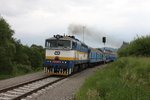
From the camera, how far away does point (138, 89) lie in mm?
11836

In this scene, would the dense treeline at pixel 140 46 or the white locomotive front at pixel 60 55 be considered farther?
the dense treeline at pixel 140 46

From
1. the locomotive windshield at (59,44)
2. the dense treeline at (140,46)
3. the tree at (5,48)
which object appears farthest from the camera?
the tree at (5,48)

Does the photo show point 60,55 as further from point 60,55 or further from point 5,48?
point 5,48

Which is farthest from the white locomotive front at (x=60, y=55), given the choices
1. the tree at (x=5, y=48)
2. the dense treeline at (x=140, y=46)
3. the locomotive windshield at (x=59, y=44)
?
the tree at (x=5, y=48)

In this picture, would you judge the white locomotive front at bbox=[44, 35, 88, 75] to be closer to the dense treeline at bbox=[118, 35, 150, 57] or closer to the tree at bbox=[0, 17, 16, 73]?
the dense treeline at bbox=[118, 35, 150, 57]

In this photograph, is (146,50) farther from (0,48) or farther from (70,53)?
(0,48)

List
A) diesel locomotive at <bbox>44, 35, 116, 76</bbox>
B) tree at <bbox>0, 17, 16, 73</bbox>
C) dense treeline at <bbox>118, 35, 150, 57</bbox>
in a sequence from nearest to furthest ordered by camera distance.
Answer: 1. diesel locomotive at <bbox>44, 35, 116, 76</bbox>
2. dense treeline at <bbox>118, 35, 150, 57</bbox>
3. tree at <bbox>0, 17, 16, 73</bbox>

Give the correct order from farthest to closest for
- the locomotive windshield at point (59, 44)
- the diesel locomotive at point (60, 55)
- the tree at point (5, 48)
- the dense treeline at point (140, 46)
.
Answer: the tree at point (5, 48) < the dense treeline at point (140, 46) < the locomotive windshield at point (59, 44) < the diesel locomotive at point (60, 55)

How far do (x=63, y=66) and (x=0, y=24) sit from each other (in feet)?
64.5

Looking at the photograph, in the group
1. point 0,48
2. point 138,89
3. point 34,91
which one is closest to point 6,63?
point 0,48

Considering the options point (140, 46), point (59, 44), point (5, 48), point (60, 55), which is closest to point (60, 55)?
point (60, 55)

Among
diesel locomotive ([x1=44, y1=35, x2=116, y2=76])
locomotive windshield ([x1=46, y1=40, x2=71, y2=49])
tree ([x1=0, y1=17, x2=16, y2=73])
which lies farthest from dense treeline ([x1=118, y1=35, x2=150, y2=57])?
tree ([x1=0, y1=17, x2=16, y2=73])

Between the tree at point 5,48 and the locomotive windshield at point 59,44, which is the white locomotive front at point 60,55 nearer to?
the locomotive windshield at point 59,44

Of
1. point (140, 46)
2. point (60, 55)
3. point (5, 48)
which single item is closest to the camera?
point (60, 55)
